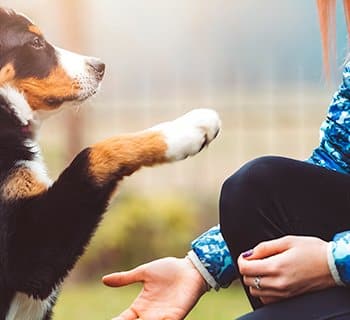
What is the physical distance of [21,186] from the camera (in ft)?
6.81

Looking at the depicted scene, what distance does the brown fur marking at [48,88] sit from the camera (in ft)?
7.34

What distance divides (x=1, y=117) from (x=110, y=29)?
2941mm

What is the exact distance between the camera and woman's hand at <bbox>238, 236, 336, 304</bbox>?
1807mm

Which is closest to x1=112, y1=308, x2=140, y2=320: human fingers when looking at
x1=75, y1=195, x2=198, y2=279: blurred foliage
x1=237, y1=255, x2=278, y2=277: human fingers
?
x1=237, y1=255, x2=278, y2=277: human fingers

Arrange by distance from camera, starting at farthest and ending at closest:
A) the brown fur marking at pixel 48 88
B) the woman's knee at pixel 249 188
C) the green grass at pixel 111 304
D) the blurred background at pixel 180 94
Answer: the blurred background at pixel 180 94, the green grass at pixel 111 304, the brown fur marking at pixel 48 88, the woman's knee at pixel 249 188

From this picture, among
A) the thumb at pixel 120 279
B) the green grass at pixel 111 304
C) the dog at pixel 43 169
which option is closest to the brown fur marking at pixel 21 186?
the dog at pixel 43 169

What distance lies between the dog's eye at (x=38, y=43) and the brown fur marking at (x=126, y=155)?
1.03 ft

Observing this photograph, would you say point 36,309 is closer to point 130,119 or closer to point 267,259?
point 267,259

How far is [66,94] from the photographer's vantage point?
2260 millimetres

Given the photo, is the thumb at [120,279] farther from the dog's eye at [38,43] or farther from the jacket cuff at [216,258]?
the dog's eye at [38,43]

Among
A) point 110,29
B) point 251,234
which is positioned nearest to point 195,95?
point 110,29

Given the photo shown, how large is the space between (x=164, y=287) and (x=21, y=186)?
0.36 m

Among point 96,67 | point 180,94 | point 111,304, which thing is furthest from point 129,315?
point 180,94

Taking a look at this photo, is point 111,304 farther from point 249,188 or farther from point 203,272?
point 249,188
